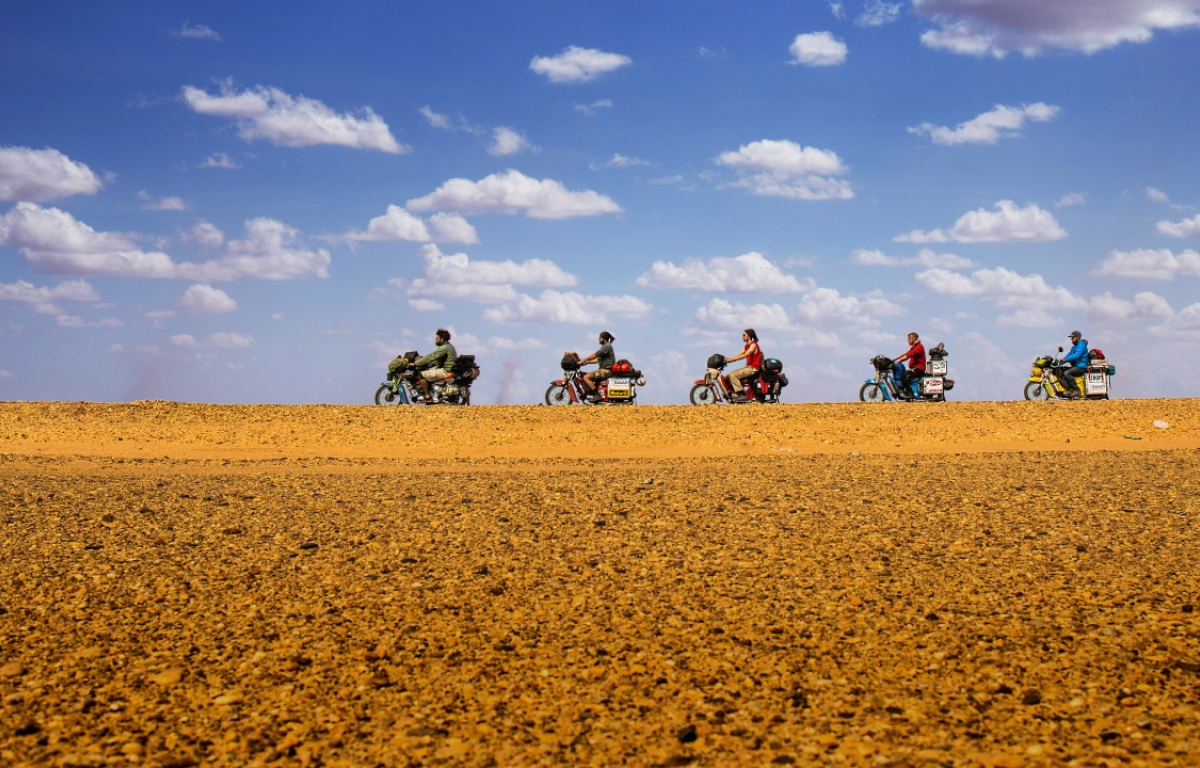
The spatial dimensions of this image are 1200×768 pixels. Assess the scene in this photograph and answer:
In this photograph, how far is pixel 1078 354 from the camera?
26672 mm

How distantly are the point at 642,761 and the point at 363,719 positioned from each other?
1.46m

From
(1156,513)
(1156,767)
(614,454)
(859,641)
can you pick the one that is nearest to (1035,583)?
Result: (859,641)

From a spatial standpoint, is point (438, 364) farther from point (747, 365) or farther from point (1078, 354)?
point (1078, 354)

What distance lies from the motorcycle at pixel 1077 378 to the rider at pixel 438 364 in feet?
53.2

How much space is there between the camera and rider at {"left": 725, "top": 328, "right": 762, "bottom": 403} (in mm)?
23516

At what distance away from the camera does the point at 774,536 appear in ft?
28.8

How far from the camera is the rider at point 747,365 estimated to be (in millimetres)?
23516

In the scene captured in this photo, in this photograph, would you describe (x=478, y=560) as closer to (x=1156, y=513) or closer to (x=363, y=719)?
(x=363, y=719)

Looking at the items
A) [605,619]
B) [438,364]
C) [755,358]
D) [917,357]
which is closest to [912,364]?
[917,357]

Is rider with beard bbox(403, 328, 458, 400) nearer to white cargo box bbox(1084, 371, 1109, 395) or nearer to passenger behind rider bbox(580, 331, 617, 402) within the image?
passenger behind rider bbox(580, 331, 617, 402)

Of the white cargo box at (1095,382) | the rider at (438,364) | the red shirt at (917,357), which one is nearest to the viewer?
the rider at (438,364)

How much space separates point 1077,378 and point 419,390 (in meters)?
17.9

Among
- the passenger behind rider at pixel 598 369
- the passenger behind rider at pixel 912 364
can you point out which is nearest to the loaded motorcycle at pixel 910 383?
the passenger behind rider at pixel 912 364

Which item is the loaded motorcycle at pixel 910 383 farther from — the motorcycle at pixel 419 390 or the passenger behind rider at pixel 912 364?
the motorcycle at pixel 419 390
